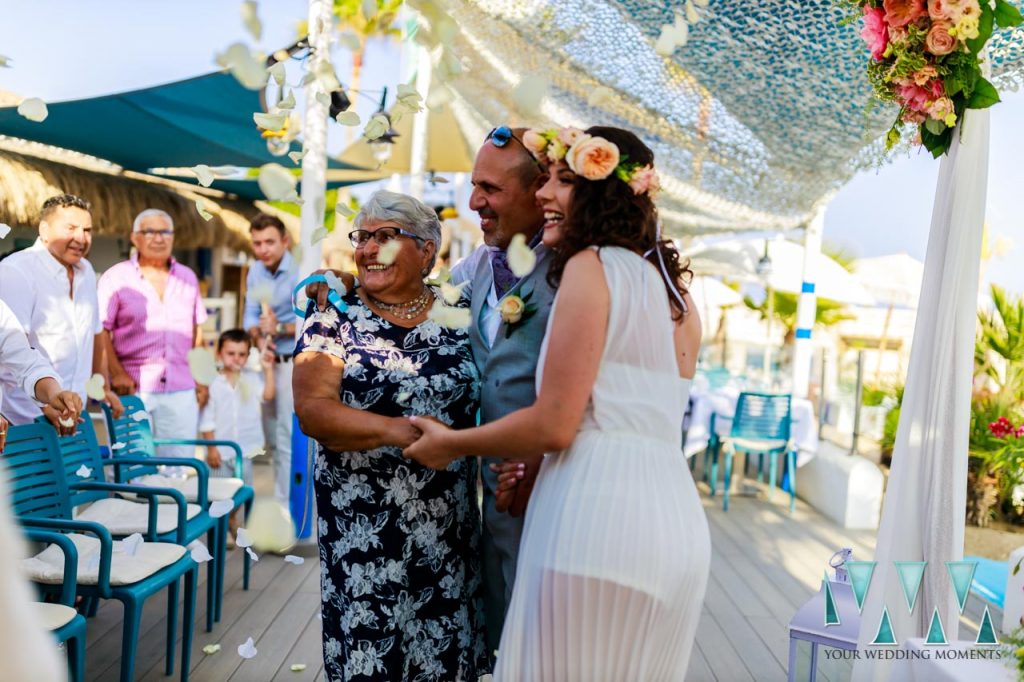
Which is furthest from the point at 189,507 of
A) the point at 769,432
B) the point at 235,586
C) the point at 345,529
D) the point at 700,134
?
the point at 769,432

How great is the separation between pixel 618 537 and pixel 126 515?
262 centimetres

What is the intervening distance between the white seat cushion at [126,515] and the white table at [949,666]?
2470 mm

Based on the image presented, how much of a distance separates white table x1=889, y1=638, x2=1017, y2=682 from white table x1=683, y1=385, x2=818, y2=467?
5.29m

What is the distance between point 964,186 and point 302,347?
1.89 m

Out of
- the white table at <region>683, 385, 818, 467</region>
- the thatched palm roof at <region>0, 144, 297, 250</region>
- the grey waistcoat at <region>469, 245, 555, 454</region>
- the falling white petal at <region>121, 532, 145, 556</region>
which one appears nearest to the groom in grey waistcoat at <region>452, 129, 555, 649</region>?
the grey waistcoat at <region>469, 245, 555, 454</region>

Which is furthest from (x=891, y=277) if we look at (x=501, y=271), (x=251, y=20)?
(x=251, y=20)

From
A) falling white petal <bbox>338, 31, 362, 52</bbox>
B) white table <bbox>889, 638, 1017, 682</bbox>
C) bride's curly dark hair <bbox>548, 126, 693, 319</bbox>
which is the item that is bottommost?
white table <bbox>889, 638, 1017, 682</bbox>

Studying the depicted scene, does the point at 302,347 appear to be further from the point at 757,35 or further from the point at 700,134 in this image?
the point at 700,134

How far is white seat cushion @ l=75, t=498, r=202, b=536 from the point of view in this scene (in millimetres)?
3385

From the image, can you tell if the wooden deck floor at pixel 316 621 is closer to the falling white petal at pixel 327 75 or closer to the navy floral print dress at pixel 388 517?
the navy floral print dress at pixel 388 517

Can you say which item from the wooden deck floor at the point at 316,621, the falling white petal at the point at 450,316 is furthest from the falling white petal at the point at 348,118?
the wooden deck floor at the point at 316,621

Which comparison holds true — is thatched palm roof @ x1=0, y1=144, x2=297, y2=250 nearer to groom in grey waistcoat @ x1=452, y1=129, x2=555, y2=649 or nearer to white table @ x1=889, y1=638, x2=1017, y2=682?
groom in grey waistcoat @ x1=452, y1=129, x2=555, y2=649

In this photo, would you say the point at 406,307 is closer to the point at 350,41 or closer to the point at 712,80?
the point at 350,41

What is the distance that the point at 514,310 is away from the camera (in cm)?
198
